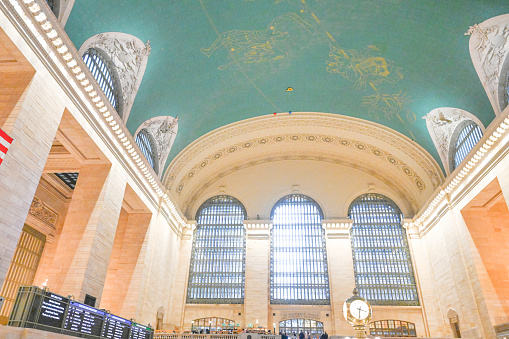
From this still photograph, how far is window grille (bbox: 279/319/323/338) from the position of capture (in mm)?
20422

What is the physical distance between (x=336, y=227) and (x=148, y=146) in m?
12.4

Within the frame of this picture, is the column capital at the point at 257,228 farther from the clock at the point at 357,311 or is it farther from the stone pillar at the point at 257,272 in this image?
the clock at the point at 357,311

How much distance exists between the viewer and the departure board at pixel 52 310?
763cm

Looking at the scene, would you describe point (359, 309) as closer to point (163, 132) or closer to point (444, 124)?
point (163, 132)

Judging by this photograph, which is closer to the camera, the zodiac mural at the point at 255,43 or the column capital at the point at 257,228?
the zodiac mural at the point at 255,43

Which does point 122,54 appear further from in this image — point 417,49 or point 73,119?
point 417,49

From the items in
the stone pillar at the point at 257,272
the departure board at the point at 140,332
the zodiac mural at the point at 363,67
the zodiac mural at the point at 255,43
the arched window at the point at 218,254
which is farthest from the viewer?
the arched window at the point at 218,254

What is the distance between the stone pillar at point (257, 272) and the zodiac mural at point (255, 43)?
1068 centimetres

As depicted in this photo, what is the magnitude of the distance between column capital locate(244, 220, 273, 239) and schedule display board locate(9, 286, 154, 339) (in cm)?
1214

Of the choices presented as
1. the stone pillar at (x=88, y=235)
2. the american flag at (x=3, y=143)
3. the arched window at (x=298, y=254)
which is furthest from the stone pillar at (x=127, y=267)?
the american flag at (x=3, y=143)

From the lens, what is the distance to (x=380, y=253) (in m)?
22.5

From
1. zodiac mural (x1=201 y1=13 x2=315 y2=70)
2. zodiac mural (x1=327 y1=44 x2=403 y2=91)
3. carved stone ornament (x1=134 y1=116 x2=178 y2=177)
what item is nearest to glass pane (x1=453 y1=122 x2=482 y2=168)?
zodiac mural (x1=327 y1=44 x2=403 y2=91)

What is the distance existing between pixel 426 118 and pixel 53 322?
17.3 m

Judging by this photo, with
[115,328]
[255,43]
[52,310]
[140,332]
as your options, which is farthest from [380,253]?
[52,310]
